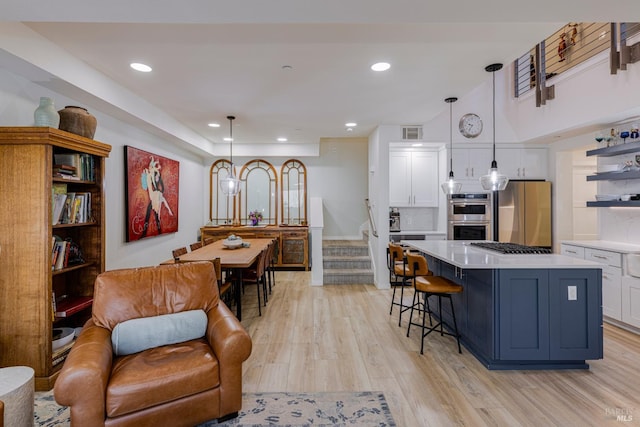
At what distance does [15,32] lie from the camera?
85.4 inches

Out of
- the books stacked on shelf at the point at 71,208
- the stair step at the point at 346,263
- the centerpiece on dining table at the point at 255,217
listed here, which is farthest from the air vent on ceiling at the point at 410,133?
the books stacked on shelf at the point at 71,208

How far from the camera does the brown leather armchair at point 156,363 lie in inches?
64.1

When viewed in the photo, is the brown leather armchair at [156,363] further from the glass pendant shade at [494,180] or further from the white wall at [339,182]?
the white wall at [339,182]

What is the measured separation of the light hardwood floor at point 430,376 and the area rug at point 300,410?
0.10 meters

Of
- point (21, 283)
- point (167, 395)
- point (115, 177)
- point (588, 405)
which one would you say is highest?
point (115, 177)

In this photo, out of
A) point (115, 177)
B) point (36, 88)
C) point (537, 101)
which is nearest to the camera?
point (36, 88)

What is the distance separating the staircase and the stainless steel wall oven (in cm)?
167

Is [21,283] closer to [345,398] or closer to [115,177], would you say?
[115,177]

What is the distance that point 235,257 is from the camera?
12.6ft

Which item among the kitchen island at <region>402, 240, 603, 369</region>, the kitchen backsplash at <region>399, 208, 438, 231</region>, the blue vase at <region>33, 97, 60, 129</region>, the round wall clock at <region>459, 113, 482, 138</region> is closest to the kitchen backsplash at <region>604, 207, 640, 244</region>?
the kitchen island at <region>402, 240, 603, 369</region>

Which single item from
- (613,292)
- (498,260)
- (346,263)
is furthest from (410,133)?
(613,292)

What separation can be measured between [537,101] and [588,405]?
14.0ft

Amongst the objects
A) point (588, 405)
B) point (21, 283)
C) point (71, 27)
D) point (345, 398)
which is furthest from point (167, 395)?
point (588, 405)

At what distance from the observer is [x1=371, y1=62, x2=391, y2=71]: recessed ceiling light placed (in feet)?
9.36
